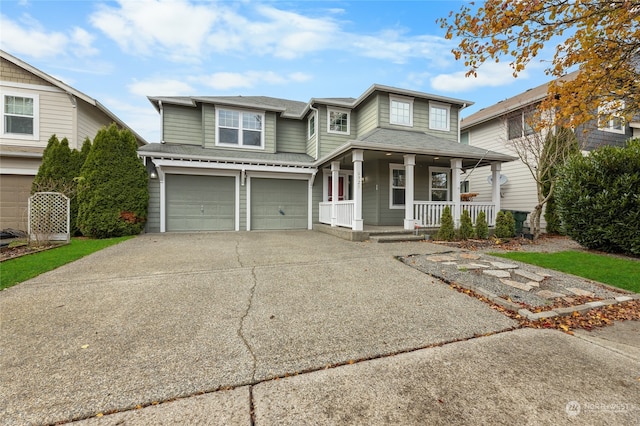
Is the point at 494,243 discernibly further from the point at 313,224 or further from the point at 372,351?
the point at 372,351

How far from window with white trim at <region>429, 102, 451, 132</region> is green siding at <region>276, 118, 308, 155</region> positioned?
5.63m

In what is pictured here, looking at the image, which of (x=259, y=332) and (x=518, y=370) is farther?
(x=259, y=332)

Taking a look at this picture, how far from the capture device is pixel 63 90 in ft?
33.1

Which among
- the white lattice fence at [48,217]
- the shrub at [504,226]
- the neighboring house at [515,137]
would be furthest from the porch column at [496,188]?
the white lattice fence at [48,217]

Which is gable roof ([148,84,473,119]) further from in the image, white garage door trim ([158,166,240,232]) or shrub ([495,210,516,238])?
shrub ([495,210,516,238])

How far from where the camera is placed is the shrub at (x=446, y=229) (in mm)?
7961


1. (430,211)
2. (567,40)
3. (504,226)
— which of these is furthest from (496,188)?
(567,40)

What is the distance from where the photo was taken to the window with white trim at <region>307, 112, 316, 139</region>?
11.7 m

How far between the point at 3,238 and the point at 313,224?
993 centimetres

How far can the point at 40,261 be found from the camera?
537 cm

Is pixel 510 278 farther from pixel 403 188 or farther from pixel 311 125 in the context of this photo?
pixel 311 125

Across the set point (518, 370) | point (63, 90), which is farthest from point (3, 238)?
point (518, 370)

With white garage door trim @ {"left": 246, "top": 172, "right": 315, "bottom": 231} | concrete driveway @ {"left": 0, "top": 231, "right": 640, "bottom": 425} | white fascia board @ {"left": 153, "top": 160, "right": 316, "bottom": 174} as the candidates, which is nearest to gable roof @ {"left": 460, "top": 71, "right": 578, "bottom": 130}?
white fascia board @ {"left": 153, "top": 160, "right": 316, "bottom": 174}

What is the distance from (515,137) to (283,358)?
549 inches
